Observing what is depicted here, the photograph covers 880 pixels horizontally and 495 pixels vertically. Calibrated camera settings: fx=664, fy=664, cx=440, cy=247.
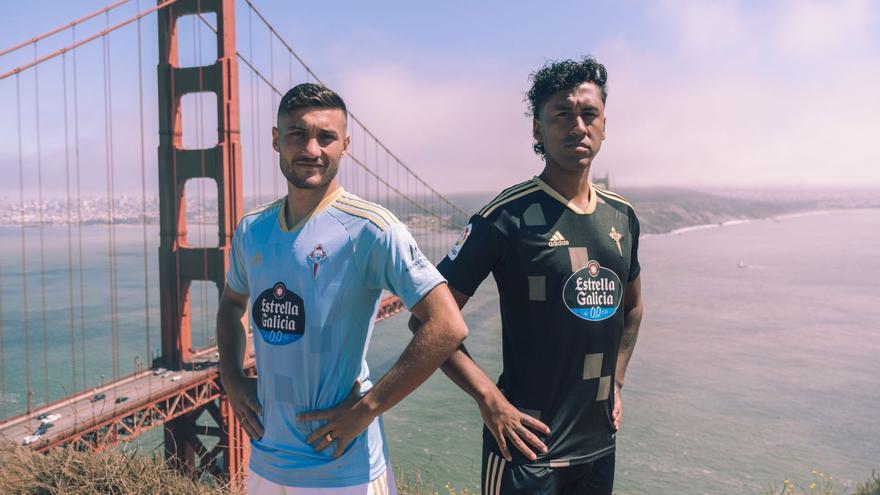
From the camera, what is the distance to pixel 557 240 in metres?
2.03

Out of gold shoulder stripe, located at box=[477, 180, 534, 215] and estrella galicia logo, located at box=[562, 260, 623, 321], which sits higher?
gold shoulder stripe, located at box=[477, 180, 534, 215]

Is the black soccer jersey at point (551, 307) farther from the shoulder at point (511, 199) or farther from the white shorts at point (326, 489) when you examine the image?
the white shorts at point (326, 489)

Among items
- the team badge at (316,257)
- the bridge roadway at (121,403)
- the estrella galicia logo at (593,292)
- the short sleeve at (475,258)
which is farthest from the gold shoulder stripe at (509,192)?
the bridge roadway at (121,403)

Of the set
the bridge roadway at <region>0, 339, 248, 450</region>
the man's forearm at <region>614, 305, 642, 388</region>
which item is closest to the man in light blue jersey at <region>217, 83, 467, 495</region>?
the man's forearm at <region>614, 305, 642, 388</region>

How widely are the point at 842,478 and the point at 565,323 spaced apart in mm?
26691

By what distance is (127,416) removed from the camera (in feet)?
49.5

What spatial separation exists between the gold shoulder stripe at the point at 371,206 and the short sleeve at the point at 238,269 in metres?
0.39

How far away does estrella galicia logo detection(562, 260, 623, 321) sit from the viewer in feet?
6.58

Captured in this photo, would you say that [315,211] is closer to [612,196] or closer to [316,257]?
[316,257]

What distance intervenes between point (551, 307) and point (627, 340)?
0.47 m

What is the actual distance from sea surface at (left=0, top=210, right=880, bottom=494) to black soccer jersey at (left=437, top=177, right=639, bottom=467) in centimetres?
240

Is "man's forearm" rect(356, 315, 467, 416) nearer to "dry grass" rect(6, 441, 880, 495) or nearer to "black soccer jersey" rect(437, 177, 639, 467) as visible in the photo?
"black soccer jersey" rect(437, 177, 639, 467)

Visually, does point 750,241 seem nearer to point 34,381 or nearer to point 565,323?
point 34,381

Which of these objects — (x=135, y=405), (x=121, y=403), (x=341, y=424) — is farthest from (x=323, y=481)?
(x=121, y=403)
